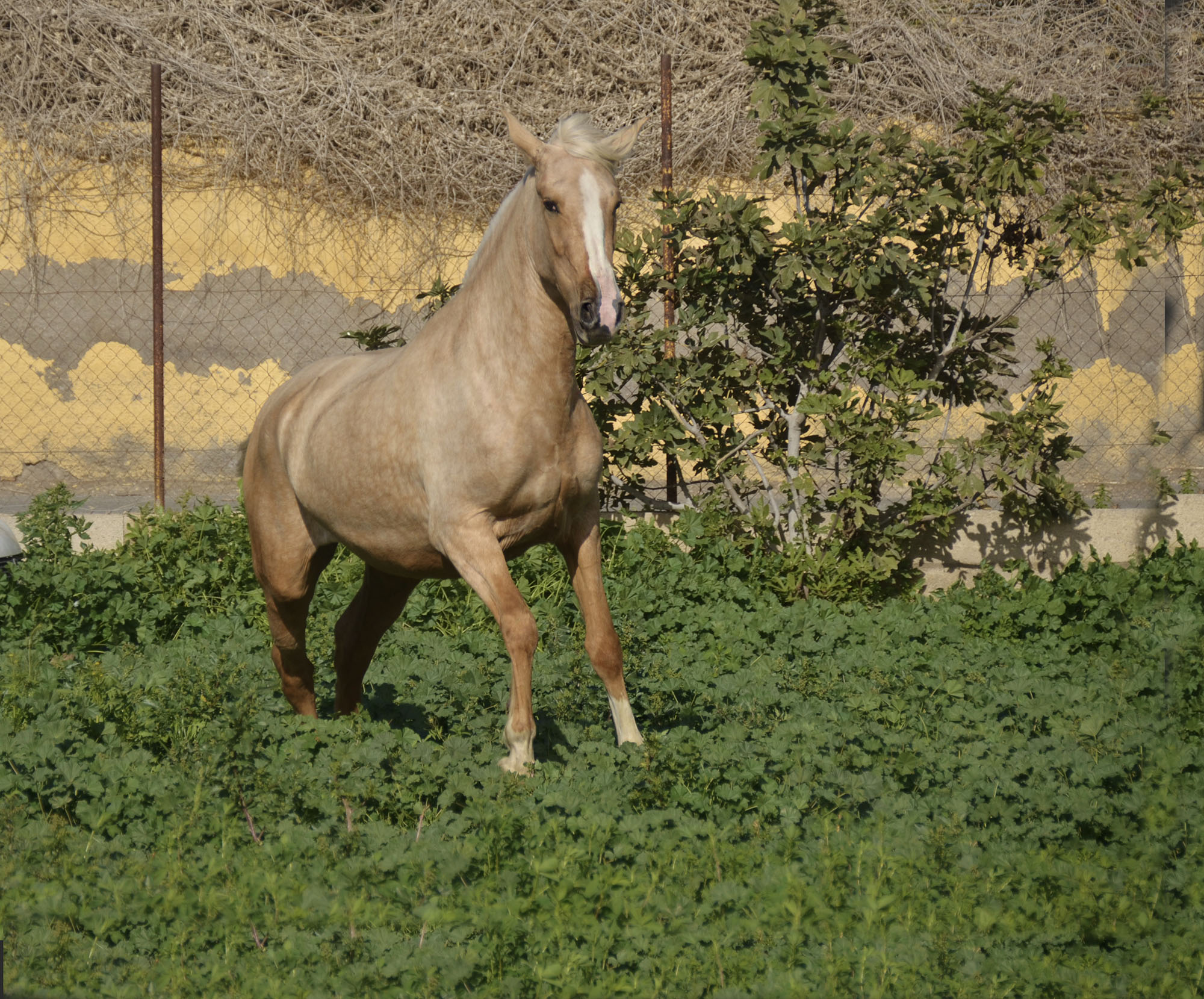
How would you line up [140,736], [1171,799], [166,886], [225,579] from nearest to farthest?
[166,886] → [1171,799] → [140,736] → [225,579]

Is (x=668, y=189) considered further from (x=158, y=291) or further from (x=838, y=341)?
(x=158, y=291)

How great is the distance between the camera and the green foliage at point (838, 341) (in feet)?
23.0

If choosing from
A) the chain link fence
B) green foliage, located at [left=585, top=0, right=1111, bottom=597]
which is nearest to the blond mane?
green foliage, located at [left=585, top=0, right=1111, bottom=597]

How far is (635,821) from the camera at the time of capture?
369 cm

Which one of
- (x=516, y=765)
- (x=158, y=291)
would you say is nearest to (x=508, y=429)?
(x=516, y=765)

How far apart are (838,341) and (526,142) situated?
392cm

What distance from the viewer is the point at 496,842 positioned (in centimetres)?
360

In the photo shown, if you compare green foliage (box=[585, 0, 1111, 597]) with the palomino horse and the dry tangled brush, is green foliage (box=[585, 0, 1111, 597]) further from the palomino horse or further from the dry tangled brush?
the dry tangled brush

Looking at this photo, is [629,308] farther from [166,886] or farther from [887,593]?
[166,886]

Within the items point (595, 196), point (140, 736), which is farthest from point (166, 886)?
point (595, 196)

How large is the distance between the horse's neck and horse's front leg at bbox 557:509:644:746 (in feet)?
1.67

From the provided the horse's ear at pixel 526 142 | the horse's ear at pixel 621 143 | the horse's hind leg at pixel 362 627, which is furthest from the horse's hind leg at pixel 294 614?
the horse's ear at pixel 621 143

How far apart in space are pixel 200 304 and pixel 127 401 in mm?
987

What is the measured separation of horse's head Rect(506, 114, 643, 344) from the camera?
12.3ft
